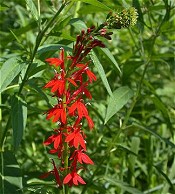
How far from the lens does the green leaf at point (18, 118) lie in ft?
4.75

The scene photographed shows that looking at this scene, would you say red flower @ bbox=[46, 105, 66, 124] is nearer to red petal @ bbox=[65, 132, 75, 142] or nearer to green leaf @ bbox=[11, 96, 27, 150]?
red petal @ bbox=[65, 132, 75, 142]

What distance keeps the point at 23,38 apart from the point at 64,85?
1.83 meters

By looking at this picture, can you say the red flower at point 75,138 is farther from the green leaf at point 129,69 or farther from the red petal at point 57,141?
the green leaf at point 129,69

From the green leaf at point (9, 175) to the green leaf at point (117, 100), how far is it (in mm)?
347

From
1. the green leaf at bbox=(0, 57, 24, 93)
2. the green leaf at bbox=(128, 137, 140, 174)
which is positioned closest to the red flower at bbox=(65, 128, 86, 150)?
the green leaf at bbox=(0, 57, 24, 93)

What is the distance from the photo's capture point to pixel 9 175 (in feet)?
5.36

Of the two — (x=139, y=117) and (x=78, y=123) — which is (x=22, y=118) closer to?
(x=78, y=123)

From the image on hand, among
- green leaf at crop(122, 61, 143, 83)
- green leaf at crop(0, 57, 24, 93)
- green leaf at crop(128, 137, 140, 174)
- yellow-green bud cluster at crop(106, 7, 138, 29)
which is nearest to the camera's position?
yellow-green bud cluster at crop(106, 7, 138, 29)

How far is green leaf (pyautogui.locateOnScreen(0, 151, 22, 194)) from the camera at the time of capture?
158 centimetres

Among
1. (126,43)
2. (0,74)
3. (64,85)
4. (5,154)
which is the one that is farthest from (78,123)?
(126,43)

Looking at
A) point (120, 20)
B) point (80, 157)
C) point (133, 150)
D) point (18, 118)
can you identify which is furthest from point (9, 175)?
point (133, 150)

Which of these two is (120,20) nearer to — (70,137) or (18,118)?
(70,137)

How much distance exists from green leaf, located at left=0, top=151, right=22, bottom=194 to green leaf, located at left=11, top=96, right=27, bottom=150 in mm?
196

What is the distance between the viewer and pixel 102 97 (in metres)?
3.10
